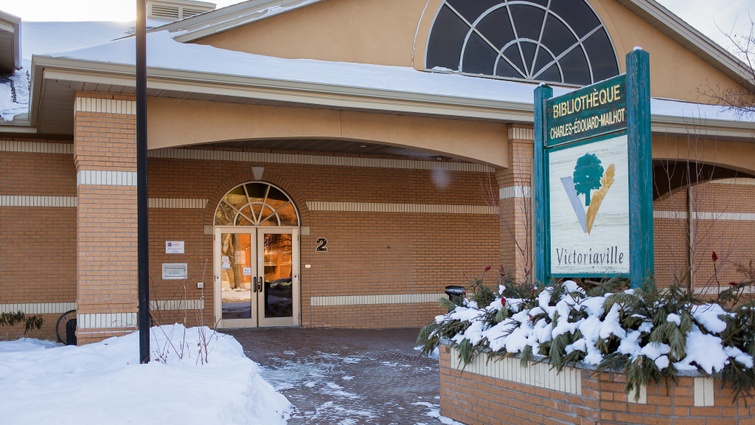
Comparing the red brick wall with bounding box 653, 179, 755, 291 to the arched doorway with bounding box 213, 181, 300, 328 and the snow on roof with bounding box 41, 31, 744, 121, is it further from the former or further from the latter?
the arched doorway with bounding box 213, 181, 300, 328

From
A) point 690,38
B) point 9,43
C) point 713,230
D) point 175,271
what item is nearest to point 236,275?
point 175,271

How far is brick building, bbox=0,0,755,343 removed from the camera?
11.4 metres

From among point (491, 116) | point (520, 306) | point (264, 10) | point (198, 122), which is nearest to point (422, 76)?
point (491, 116)

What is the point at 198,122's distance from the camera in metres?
12.2

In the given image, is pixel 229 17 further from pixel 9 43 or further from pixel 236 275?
pixel 9 43

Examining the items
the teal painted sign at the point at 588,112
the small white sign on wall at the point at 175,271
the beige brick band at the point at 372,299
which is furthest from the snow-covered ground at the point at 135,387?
the beige brick band at the point at 372,299

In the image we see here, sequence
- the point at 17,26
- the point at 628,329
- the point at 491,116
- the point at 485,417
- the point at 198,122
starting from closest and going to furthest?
the point at 628,329, the point at 485,417, the point at 198,122, the point at 491,116, the point at 17,26

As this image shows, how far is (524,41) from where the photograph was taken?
53.6 feet

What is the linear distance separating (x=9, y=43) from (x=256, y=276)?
312 inches

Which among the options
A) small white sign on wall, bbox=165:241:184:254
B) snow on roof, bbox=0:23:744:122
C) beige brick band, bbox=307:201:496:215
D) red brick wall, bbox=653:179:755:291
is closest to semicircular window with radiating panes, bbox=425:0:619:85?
snow on roof, bbox=0:23:744:122

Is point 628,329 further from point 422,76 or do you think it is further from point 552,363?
point 422,76

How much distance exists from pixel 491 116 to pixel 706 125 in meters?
4.60

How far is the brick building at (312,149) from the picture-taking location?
37.4 ft

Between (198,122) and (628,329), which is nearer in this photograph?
(628,329)
